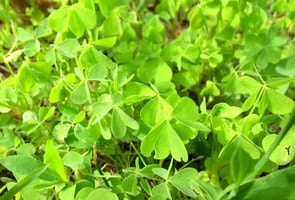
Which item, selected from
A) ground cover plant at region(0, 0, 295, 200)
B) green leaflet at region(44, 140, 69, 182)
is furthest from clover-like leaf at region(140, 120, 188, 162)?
green leaflet at region(44, 140, 69, 182)

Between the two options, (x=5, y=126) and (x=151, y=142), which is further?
(x=5, y=126)

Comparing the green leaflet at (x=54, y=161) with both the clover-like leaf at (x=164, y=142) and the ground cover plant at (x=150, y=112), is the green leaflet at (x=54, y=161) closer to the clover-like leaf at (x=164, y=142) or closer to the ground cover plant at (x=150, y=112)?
the ground cover plant at (x=150, y=112)

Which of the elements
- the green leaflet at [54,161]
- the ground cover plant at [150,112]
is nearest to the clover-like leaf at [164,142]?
the ground cover plant at [150,112]

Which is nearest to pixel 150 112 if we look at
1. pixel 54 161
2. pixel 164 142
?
pixel 164 142

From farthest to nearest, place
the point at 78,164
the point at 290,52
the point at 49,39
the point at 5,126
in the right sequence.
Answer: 1. the point at 49,39
2. the point at 290,52
3. the point at 5,126
4. the point at 78,164

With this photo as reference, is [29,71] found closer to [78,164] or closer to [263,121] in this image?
[78,164]

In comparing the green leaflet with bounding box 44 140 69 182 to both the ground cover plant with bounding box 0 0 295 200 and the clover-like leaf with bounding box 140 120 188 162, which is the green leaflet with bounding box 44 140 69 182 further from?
the clover-like leaf with bounding box 140 120 188 162

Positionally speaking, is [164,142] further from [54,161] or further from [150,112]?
[54,161]

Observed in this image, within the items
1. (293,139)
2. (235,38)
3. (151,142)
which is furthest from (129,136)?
(235,38)
